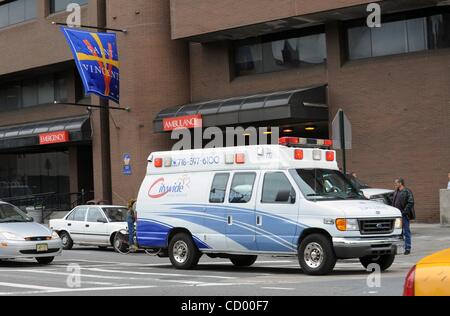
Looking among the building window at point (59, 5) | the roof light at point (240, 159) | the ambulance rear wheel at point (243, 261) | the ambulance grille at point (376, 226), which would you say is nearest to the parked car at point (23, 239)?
the ambulance rear wheel at point (243, 261)

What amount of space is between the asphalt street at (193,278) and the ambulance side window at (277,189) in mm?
1497

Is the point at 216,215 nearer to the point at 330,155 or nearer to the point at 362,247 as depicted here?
the point at 330,155

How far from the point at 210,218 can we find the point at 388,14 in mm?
15078

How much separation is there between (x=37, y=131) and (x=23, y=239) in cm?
2378

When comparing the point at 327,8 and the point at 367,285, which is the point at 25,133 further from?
the point at 367,285

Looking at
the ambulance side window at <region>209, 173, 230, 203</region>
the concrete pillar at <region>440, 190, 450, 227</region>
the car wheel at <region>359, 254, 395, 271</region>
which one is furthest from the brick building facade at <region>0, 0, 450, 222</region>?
the ambulance side window at <region>209, 173, 230, 203</region>

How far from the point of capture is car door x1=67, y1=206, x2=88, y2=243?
25.0 meters

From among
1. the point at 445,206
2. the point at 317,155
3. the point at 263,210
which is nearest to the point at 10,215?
the point at 263,210

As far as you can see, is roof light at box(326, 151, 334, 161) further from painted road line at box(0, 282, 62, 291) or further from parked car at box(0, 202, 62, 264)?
parked car at box(0, 202, 62, 264)

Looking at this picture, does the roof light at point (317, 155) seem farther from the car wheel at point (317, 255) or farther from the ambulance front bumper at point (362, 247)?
the ambulance front bumper at point (362, 247)

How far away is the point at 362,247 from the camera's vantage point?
47.2ft

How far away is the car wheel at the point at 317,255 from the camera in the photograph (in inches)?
568

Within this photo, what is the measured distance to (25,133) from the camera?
4109 cm
